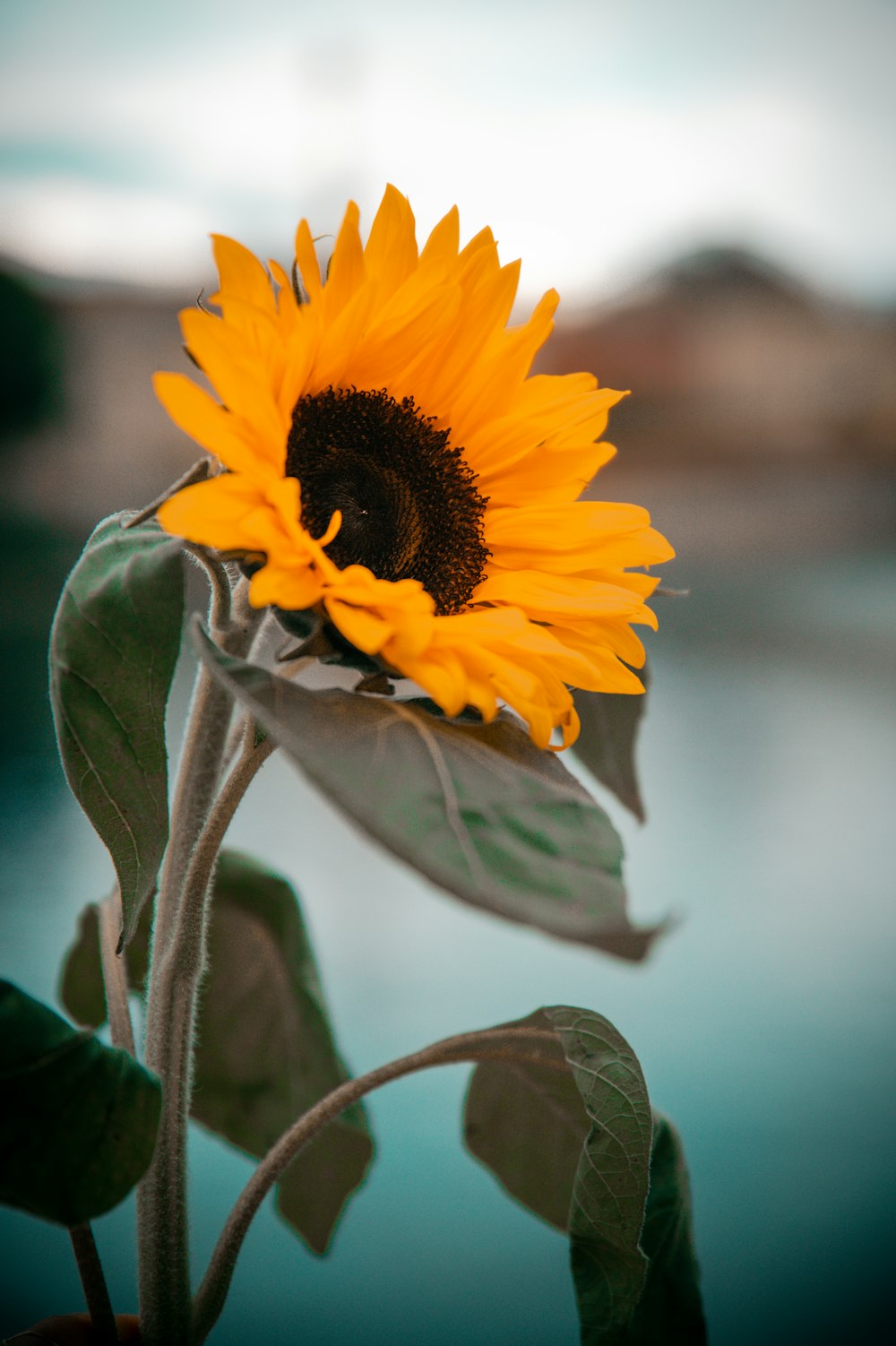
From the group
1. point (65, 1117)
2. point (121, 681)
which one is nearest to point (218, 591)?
point (121, 681)

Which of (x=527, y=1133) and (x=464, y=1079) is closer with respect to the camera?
(x=527, y=1133)

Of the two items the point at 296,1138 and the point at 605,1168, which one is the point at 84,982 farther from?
the point at 605,1168

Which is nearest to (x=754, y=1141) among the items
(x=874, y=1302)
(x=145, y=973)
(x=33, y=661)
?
(x=874, y=1302)

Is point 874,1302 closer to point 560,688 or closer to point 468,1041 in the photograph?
point 468,1041

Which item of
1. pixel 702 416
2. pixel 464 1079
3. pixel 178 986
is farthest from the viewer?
pixel 702 416

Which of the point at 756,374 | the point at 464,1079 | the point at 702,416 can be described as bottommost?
the point at 464,1079

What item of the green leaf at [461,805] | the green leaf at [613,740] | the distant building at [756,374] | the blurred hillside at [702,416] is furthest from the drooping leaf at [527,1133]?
the distant building at [756,374]
